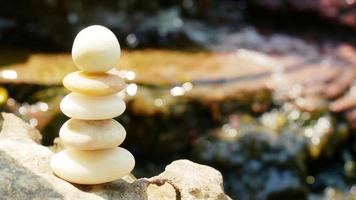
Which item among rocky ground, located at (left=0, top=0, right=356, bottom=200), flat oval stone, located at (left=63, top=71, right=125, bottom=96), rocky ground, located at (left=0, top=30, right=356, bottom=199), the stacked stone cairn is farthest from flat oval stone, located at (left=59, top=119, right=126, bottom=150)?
rocky ground, located at (left=0, top=30, right=356, bottom=199)

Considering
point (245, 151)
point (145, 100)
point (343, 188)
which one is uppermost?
Answer: point (145, 100)

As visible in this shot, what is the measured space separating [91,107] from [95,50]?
0.67 feet

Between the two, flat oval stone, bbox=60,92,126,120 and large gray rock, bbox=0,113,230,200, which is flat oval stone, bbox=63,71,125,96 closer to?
flat oval stone, bbox=60,92,126,120

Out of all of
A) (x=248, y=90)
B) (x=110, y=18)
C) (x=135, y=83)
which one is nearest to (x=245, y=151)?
(x=248, y=90)

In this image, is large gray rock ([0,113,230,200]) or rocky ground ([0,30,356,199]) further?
rocky ground ([0,30,356,199])

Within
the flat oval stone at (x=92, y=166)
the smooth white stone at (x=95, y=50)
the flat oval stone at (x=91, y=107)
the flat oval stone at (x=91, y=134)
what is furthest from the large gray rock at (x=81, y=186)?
the smooth white stone at (x=95, y=50)

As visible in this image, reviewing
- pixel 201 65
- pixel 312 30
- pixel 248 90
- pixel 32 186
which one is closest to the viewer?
pixel 32 186

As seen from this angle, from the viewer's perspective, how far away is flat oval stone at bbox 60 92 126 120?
7.04 ft

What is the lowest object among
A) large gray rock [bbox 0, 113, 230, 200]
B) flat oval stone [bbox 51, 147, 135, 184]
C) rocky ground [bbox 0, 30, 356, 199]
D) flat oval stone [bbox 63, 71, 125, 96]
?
rocky ground [bbox 0, 30, 356, 199]

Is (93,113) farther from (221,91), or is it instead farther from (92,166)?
(221,91)

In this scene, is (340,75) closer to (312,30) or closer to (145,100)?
(312,30)

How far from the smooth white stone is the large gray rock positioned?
1.47 feet

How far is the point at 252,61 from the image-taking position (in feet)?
20.8

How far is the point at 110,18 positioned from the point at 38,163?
4.89m
